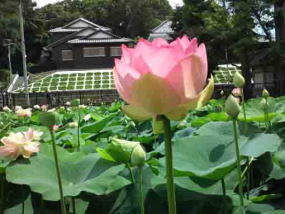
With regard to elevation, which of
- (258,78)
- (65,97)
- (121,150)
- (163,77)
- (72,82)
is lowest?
(65,97)

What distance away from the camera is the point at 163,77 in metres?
0.44

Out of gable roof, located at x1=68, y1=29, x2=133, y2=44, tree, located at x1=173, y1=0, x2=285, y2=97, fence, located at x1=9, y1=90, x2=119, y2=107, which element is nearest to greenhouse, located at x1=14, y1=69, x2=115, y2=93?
fence, located at x1=9, y1=90, x2=119, y2=107

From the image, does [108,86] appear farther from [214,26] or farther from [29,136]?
[29,136]

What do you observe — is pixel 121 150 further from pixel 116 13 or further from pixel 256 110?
pixel 116 13

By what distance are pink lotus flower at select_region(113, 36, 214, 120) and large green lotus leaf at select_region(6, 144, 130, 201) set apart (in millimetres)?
228

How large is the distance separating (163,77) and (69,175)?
35 cm

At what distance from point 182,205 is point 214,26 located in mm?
11303

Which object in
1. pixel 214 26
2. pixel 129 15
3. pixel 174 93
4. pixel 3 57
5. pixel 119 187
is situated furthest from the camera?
pixel 129 15

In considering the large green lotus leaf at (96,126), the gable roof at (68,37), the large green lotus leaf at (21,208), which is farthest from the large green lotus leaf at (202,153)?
the gable roof at (68,37)

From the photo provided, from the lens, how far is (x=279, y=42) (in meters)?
10.0

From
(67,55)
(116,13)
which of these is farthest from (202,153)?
(116,13)

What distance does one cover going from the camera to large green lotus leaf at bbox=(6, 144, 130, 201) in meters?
0.65

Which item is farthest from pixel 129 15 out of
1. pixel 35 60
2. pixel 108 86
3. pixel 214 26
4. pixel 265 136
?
pixel 265 136

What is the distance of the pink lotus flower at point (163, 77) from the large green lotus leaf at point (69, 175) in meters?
0.23
